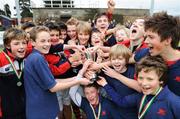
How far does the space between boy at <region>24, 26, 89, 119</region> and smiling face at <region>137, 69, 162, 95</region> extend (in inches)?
32.0

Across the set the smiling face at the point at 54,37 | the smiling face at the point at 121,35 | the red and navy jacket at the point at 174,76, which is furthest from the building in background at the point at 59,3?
the red and navy jacket at the point at 174,76

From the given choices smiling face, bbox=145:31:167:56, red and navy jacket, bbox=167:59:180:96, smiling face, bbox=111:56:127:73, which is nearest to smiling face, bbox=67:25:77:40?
smiling face, bbox=111:56:127:73

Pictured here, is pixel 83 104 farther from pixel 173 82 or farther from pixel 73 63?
pixel 173 82

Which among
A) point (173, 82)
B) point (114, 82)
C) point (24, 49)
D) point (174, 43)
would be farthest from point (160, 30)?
point (24, 49)

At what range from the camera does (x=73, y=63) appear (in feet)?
12.7

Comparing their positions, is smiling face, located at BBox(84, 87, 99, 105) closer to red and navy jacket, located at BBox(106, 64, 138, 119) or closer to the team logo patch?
red and navy jacket, located at BBox(106, 64, 138, 119)

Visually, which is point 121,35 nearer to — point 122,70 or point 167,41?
point 122,70

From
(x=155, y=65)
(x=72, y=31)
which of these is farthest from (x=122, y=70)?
(x=72, y=31)

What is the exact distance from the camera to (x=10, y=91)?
346 centimetres

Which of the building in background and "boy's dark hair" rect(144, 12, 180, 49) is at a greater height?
the building in background

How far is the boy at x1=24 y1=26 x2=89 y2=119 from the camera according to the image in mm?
3061

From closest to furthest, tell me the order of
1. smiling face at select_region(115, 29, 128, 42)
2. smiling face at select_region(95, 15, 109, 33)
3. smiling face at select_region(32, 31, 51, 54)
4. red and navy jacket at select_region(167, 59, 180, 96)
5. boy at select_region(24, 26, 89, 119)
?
red and navy jacket at select_region(167, 59, 180, 96)
boy at select_region(24, 26, 89, 119)
smiling face at select_region(32, 31, 51, 54)
smiling face at select_region(115, 29, 128, 42)
smiling face at select_region(95, 15, 109, 33)

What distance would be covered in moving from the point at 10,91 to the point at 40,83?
597 mm

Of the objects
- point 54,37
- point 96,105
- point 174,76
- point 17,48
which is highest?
point 54,37
